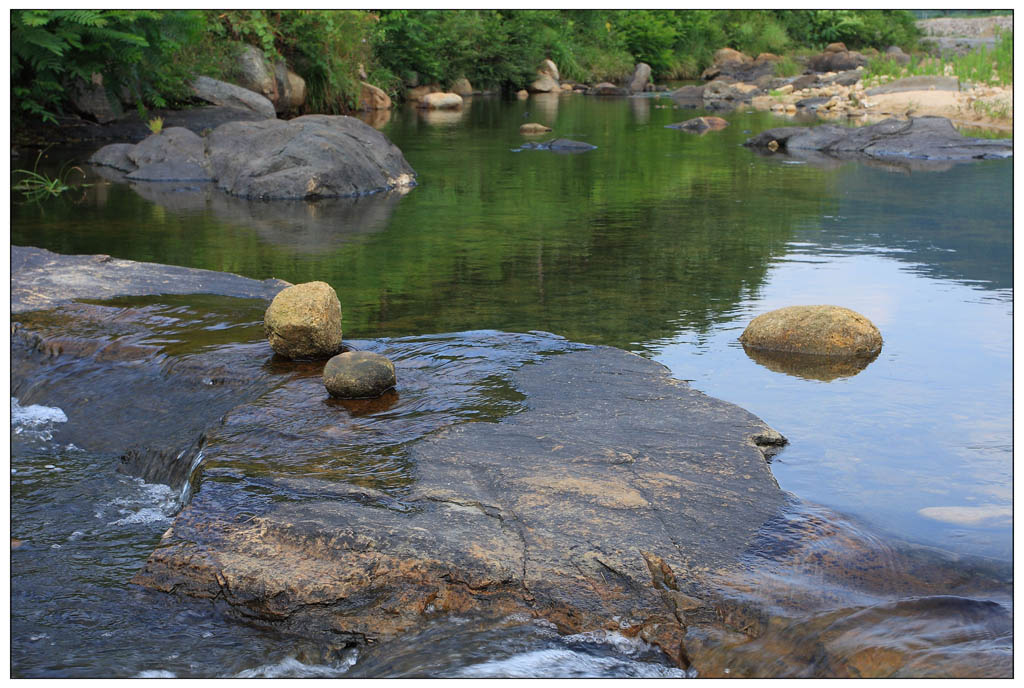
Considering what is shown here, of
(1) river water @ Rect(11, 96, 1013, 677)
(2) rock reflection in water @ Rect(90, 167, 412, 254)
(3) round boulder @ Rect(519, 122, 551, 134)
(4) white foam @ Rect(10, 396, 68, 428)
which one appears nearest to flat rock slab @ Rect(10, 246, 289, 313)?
(1) river water @ Rect(11, 96, 1013, 677)

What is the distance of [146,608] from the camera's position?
4145 millimetres

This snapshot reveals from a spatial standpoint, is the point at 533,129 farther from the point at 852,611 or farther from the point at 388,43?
the point at 852,611

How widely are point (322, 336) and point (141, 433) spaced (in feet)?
3.77

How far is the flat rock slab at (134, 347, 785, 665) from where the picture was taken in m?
4.00

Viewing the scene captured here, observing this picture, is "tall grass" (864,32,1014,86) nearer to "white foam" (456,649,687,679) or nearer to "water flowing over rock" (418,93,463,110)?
"water flowing over rock" (418,93,463,110)

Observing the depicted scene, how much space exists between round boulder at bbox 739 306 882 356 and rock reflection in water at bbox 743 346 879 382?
0.06m

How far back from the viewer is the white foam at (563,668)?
3.69 meters

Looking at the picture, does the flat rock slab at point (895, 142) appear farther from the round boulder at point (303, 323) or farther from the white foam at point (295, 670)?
the white foam at point (295, 670)

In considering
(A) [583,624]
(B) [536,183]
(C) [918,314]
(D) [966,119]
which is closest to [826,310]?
(C) [918,314]

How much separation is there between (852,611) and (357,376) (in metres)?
2.86

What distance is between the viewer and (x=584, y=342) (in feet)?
24.4

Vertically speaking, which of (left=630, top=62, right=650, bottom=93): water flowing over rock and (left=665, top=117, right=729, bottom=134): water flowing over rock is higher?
(left=630, top=62, right=650, bottom=93): water flowing over rock

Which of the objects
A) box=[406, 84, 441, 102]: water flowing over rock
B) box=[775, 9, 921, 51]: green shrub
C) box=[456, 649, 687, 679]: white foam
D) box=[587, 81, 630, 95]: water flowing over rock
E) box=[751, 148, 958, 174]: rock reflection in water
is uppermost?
box=[775, 9, 921, 51]: green shrub

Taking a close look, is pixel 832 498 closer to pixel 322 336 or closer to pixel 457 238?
pixel 322 336
